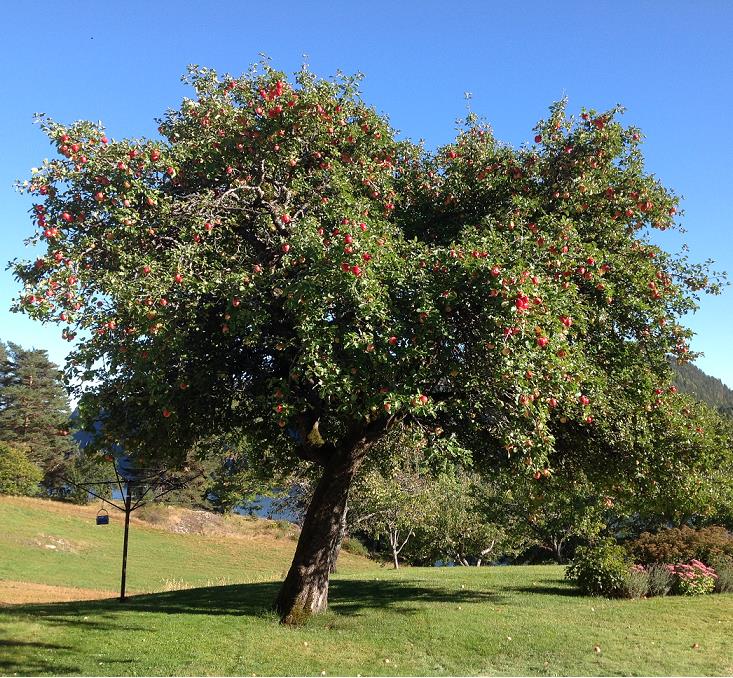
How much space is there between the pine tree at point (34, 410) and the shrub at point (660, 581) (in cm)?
6621

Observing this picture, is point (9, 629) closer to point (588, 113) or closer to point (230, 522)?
point (588, 113)

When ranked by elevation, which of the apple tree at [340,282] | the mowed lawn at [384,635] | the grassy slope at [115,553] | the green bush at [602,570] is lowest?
the grassy slope at [115,553]

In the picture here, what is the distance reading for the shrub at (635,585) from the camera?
19.5 metres

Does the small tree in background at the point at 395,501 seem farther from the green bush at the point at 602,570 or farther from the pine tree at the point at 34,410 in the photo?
the pine tree at the point at 34,410

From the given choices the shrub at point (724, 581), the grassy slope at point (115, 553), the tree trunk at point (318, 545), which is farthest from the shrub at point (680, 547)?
the grassy slope at point (115, 553)

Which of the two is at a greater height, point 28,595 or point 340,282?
point 340,282

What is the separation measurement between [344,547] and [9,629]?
2175 inches

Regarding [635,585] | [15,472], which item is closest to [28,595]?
[635,585]

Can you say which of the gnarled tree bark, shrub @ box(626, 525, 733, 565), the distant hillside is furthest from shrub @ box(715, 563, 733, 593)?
the distant hillside

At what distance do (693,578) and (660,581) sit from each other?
1.35m

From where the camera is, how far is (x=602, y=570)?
20.0 metres

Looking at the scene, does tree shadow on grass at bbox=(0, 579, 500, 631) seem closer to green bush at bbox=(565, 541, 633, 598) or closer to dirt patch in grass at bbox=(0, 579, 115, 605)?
green bush at bbox=(565, 541, 633, 598)

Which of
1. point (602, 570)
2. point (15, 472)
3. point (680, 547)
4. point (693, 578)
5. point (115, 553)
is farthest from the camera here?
point (15, 472)

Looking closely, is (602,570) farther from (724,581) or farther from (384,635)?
(384,635)
